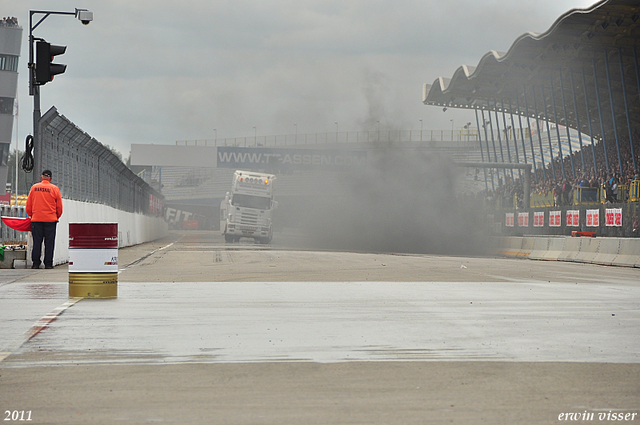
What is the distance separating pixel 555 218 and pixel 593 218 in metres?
3.33

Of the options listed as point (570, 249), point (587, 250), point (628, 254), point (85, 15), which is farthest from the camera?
point (570, 249)

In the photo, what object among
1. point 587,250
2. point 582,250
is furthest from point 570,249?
point 587,250

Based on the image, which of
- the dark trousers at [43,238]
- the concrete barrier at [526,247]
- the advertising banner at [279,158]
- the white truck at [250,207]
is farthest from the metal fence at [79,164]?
the advertising banner at [279,158]

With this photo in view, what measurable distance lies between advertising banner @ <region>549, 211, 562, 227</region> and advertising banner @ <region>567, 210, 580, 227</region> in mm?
825

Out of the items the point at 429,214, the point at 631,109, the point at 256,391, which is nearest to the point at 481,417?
the point at 256,391

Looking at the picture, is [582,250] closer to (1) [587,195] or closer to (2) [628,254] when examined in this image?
(2) [628,254]

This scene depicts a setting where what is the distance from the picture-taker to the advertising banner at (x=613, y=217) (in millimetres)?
25438

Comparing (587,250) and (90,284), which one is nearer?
(90,284)

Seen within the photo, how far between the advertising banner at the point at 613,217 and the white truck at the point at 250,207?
2143 cm

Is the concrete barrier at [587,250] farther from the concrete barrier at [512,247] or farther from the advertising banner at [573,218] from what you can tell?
the concrete barrier at [512,247]

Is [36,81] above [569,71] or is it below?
below

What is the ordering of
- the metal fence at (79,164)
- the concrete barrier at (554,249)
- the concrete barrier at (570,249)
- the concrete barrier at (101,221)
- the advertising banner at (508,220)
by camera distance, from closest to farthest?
the metal fence at (79,164)
the concrete barrier at (101,221)
the concrete barrier at (570,249)
the concrete barrier at (554,249)
the advertising banner at (508,220)

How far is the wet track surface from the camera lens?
636cm

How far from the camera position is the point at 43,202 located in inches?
611
